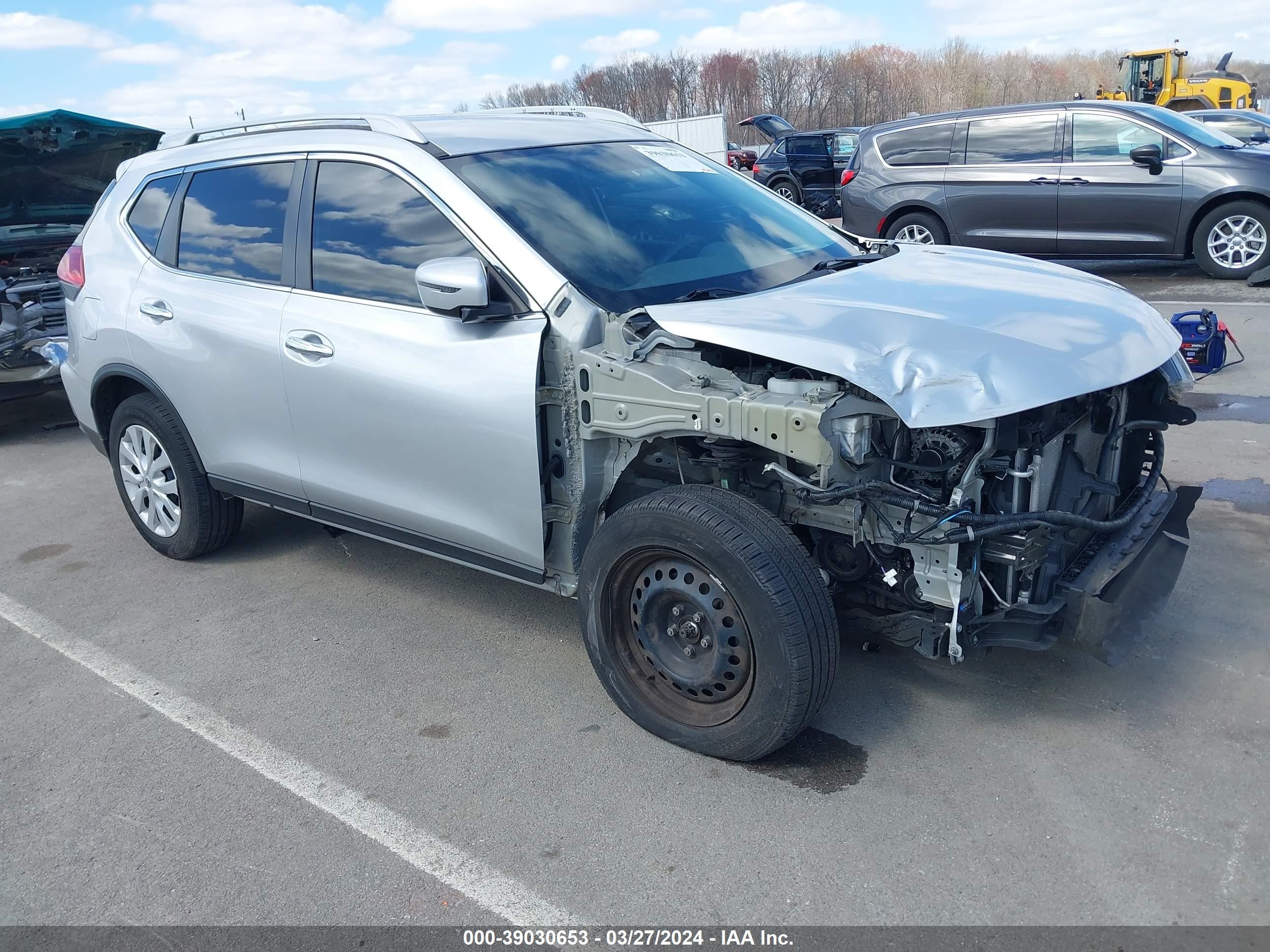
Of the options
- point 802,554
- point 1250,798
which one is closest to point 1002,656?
point 1250,798

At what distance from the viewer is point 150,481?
4.96 m

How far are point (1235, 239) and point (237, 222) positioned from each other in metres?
9.83

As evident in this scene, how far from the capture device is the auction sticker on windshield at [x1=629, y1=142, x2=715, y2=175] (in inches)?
169

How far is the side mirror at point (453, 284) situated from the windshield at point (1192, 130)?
9.67m

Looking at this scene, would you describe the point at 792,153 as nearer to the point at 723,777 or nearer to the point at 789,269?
the point at 789,269

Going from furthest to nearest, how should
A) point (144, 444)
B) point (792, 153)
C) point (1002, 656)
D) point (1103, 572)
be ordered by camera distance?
point (792, 153) → point (144, 444) → point (1002, 656) → point (1103, 572)

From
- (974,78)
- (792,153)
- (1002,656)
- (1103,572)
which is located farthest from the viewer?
(974,78)

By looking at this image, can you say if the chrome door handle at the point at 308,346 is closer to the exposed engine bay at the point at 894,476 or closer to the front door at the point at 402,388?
the front door at the point at 402,388

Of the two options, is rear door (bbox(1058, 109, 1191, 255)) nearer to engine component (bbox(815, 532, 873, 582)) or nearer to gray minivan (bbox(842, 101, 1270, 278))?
gray minivan (bbox(842, 101, 1270, 278))

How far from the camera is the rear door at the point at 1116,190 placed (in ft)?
34.0

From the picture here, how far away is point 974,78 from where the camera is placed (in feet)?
234

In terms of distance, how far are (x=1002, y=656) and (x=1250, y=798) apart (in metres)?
0.99

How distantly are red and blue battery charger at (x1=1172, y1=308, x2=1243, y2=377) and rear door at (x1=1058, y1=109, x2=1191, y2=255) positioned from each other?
3.86m

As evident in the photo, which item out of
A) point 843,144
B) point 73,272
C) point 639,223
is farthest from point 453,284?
point 843,144
